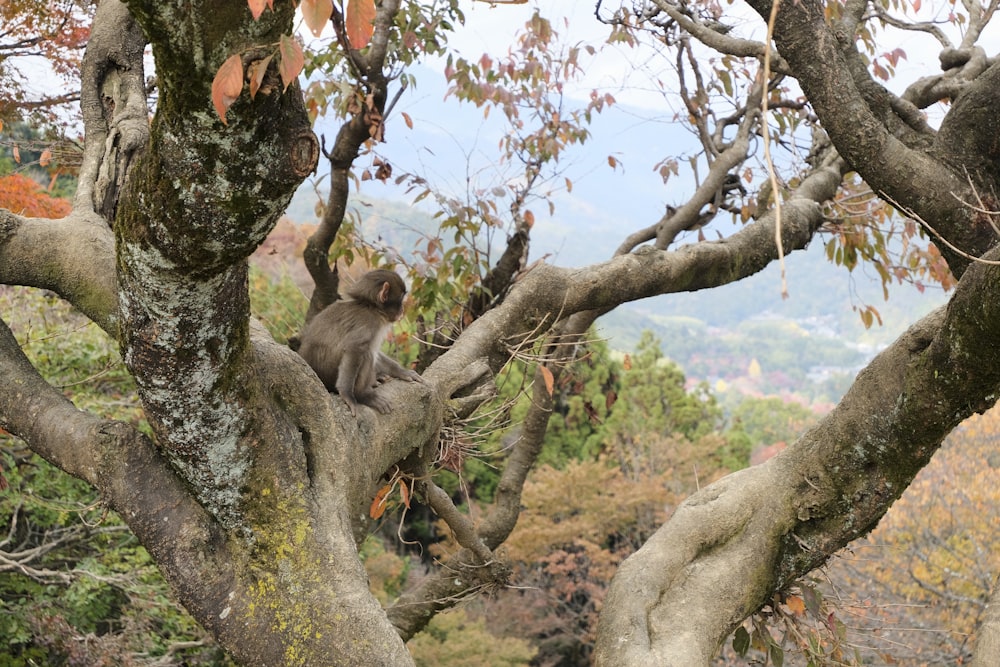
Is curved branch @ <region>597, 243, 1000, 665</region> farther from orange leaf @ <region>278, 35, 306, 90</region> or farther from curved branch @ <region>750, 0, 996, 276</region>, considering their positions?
orange leaf @ <region>278, 35, 306, 90</region>

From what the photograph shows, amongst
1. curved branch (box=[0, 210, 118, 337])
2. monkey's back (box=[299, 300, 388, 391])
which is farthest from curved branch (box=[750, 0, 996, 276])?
curved branch (box=[0, 210, 118, 337])

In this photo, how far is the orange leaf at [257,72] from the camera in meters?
1.51

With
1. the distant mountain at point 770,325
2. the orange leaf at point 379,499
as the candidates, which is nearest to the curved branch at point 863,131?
the orange leaf at point 379,499

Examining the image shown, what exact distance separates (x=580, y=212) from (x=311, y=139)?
131 metres

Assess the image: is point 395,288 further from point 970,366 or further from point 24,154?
point 24,154

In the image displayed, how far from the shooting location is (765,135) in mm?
1267

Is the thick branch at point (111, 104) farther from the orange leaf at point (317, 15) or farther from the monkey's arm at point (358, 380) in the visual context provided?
the orange leaf at point (317, 15)

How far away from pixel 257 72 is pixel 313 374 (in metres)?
1.61

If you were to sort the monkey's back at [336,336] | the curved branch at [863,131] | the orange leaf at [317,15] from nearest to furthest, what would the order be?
the orange leaf at [317,15], the curved branch at [863,131], the monkey's back at [336,336]

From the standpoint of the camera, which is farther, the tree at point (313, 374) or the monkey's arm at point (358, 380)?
the monkey's arm at point (358, 380)

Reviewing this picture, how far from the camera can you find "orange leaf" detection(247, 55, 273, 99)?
151 centimetres

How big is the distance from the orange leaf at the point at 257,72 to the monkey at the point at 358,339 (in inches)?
80.7

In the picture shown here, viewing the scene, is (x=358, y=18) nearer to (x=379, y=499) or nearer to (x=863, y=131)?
(x=379, y=499)

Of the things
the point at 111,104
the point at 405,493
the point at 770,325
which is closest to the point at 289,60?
the point at 405,493
